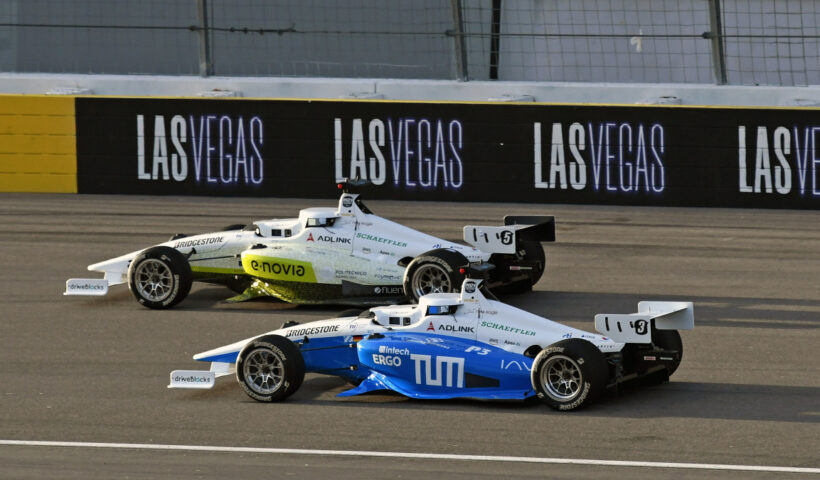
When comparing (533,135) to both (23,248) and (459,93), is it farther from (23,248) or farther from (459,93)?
(23,248)

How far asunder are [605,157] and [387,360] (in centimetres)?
1151

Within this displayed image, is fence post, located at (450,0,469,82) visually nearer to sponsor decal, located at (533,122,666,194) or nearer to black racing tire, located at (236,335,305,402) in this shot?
sponsor decal, located at (533,122,666,194)

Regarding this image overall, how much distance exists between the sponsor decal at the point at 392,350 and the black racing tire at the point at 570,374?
36.7 inches

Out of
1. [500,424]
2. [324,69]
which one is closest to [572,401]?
[500,424]

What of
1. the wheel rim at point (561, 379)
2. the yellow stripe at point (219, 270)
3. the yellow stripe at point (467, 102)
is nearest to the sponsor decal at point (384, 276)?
the yellow stripe at point (219, 270)

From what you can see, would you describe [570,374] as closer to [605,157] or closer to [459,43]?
[605,157]

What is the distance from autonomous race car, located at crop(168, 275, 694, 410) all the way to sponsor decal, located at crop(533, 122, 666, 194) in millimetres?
10784

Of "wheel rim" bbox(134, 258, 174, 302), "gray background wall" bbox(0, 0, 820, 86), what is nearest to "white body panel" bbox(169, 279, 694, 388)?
"wheel rim" bbox(134, 258, 174, 302)

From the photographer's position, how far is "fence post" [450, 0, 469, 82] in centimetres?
2248

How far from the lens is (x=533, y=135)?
21906mm

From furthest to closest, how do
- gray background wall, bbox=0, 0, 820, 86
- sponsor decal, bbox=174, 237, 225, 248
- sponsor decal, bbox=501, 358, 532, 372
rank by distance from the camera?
1. gray background wall, bbox=0, 0, 820, 86
2. sponsor decal, bbox=174, 237, 225, 248
3. sponsor decal, bbox=501, 358, 532, 372

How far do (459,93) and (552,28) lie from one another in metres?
4.57

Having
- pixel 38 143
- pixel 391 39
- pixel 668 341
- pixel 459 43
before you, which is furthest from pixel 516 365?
pixel 391 39

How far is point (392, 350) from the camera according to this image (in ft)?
35.2
